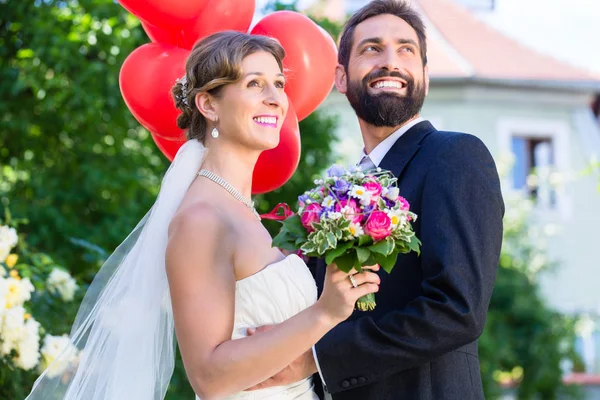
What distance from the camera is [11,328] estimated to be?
4238mm

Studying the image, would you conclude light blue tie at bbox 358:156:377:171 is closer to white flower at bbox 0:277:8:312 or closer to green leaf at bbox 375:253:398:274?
green leaf at bbox 375:253:398:274

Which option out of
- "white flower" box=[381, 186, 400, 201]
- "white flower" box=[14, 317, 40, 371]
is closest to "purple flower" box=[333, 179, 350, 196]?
"white flower" box=[381, 186, 400, 201]

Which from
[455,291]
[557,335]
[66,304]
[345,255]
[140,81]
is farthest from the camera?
[557,335]

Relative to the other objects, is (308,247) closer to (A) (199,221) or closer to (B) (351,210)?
(B) (351,210)

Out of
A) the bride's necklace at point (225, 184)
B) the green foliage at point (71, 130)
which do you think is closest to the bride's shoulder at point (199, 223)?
the bride's necklace at point (225, 184)

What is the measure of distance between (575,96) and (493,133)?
2221mm

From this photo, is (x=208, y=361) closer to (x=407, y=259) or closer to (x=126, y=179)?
(x=407, y=259)

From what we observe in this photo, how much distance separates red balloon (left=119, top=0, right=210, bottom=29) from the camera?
368cm

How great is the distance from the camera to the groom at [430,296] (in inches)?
114

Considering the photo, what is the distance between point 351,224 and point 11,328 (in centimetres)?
243

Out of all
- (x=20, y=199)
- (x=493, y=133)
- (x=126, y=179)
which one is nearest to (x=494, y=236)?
(x=126, y=179)

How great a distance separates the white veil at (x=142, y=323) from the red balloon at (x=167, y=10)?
80cm

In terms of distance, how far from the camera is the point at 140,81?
12.4ft

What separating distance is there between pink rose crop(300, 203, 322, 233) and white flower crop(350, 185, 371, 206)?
4.5 inches
